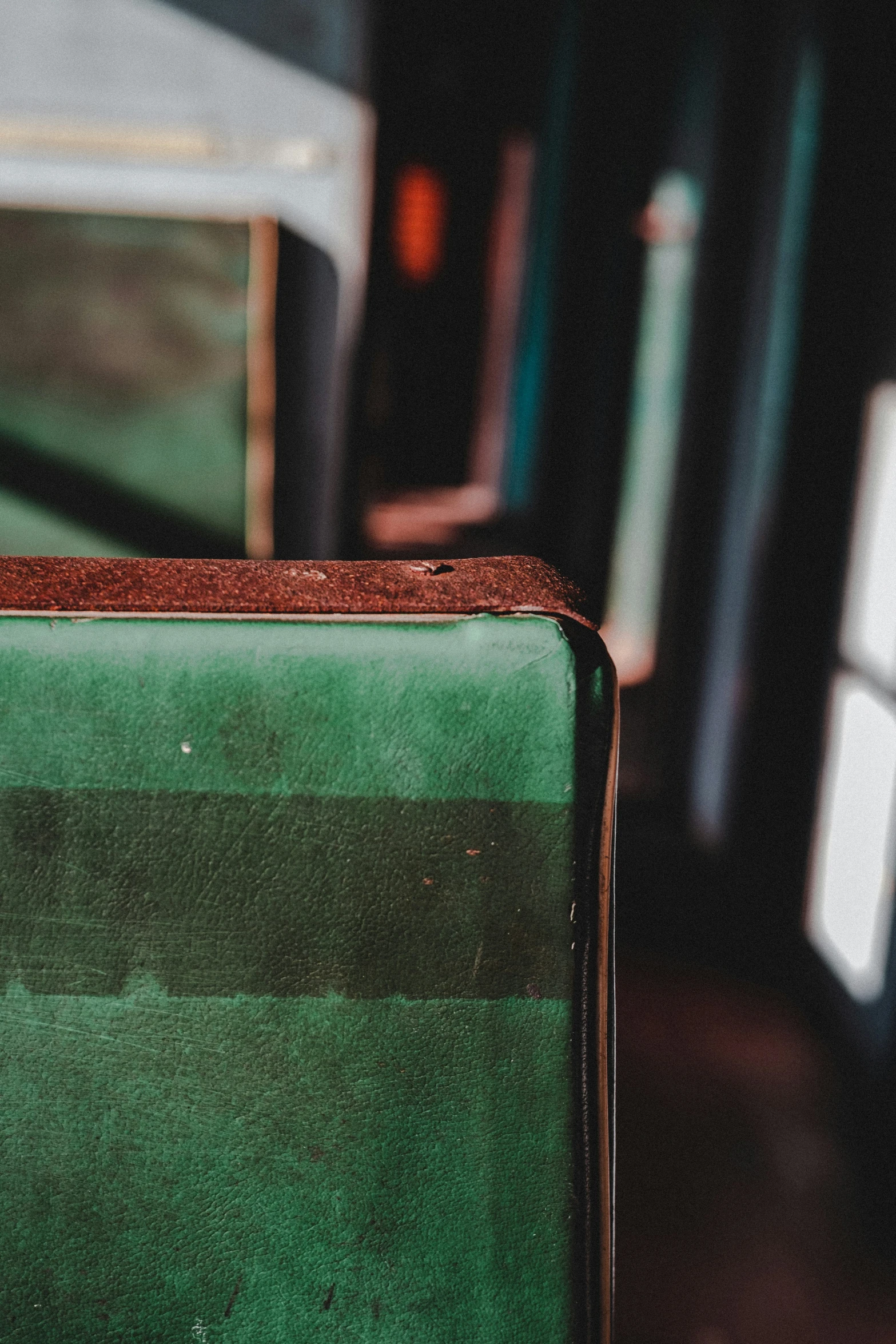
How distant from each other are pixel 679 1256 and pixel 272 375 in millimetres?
1812

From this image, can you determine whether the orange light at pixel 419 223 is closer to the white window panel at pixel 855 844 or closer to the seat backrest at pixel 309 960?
the white window panel at pixel 855 844

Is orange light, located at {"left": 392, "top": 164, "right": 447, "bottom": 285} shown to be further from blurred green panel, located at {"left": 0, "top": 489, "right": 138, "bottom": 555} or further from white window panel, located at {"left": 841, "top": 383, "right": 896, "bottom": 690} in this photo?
white window panel, located at {"left": 841, "top": 383, "right": 896, "bottom": 690}

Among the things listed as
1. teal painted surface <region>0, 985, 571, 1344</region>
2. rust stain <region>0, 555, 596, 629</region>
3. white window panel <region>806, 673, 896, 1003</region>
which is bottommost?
white window panel <region>806, 673, 896, 1003</region>

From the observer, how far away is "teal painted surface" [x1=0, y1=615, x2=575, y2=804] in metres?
0.58

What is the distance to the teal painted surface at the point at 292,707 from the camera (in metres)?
0.58

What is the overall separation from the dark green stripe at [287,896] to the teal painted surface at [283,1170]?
0.02m

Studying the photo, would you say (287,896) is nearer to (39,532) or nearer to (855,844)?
(855,844)

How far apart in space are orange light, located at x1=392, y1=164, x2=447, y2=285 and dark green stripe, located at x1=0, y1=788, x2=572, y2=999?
27.9 ft

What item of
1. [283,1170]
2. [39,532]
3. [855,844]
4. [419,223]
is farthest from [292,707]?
[419,223]

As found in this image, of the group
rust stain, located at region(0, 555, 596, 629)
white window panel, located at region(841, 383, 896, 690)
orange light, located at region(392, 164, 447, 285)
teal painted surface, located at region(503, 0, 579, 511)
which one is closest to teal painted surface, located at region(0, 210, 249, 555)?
white window panel, located at region(841, 383, 896, 690)

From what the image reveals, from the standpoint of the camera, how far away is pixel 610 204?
426cm

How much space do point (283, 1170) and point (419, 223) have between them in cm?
893

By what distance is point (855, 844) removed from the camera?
2172 millimetres

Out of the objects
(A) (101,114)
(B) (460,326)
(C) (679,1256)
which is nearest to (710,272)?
(A) (101,114)
